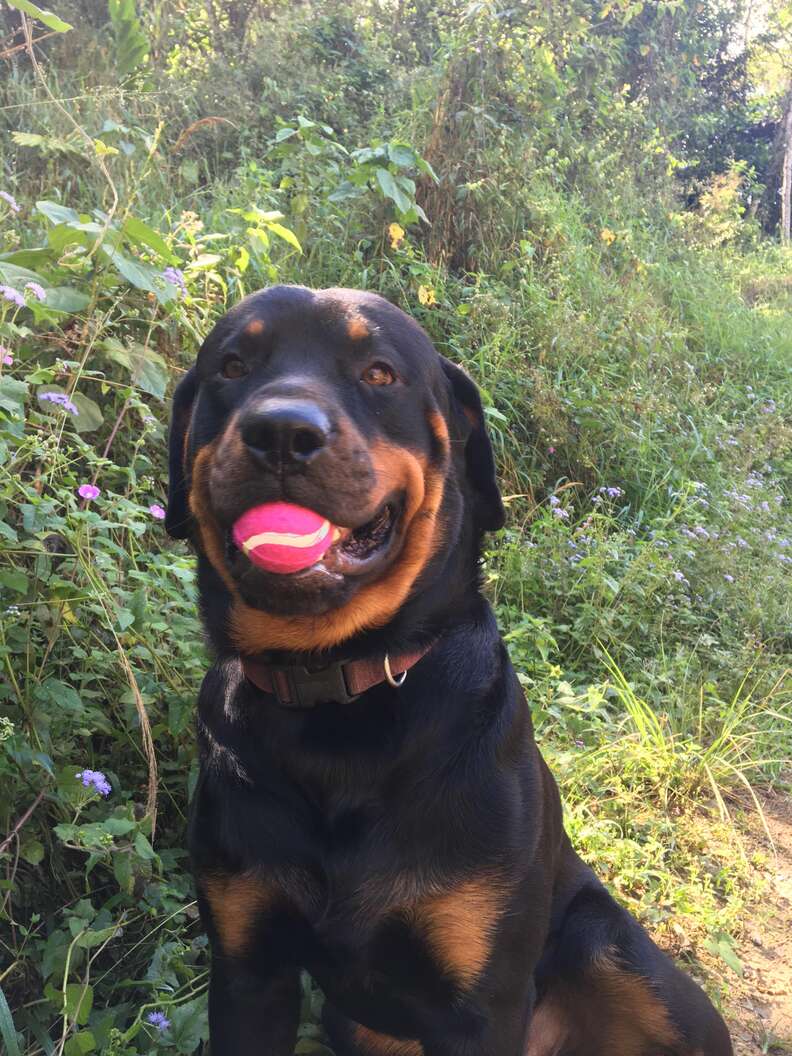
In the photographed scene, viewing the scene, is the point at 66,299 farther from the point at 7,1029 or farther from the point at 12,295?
the point at 7,1029

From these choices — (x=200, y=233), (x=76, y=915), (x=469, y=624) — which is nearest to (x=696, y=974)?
(x=469, y=624)

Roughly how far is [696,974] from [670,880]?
0.84 feet

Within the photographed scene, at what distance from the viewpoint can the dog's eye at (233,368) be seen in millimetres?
1912

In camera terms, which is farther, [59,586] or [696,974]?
[696,974]

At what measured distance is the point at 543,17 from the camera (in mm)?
6145

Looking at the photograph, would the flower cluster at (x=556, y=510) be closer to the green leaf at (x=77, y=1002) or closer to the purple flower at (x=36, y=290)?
the purple flower at (x=36, y=290)

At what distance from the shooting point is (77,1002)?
68.2 inches

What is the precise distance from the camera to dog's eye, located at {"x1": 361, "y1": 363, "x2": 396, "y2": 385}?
6.17 ft

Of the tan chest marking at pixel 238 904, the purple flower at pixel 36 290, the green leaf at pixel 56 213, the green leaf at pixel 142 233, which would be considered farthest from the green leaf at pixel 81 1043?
the green leaf at pixel 56 213

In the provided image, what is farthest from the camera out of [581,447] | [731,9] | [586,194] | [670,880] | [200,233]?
[731,9]

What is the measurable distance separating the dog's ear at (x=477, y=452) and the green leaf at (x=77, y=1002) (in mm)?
1199

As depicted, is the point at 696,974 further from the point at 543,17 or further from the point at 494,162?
the point at 543,17

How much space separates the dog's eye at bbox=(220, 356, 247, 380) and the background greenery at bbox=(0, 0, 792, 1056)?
1.50ft

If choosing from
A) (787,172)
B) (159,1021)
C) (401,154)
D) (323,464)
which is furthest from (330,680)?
(787,172)
